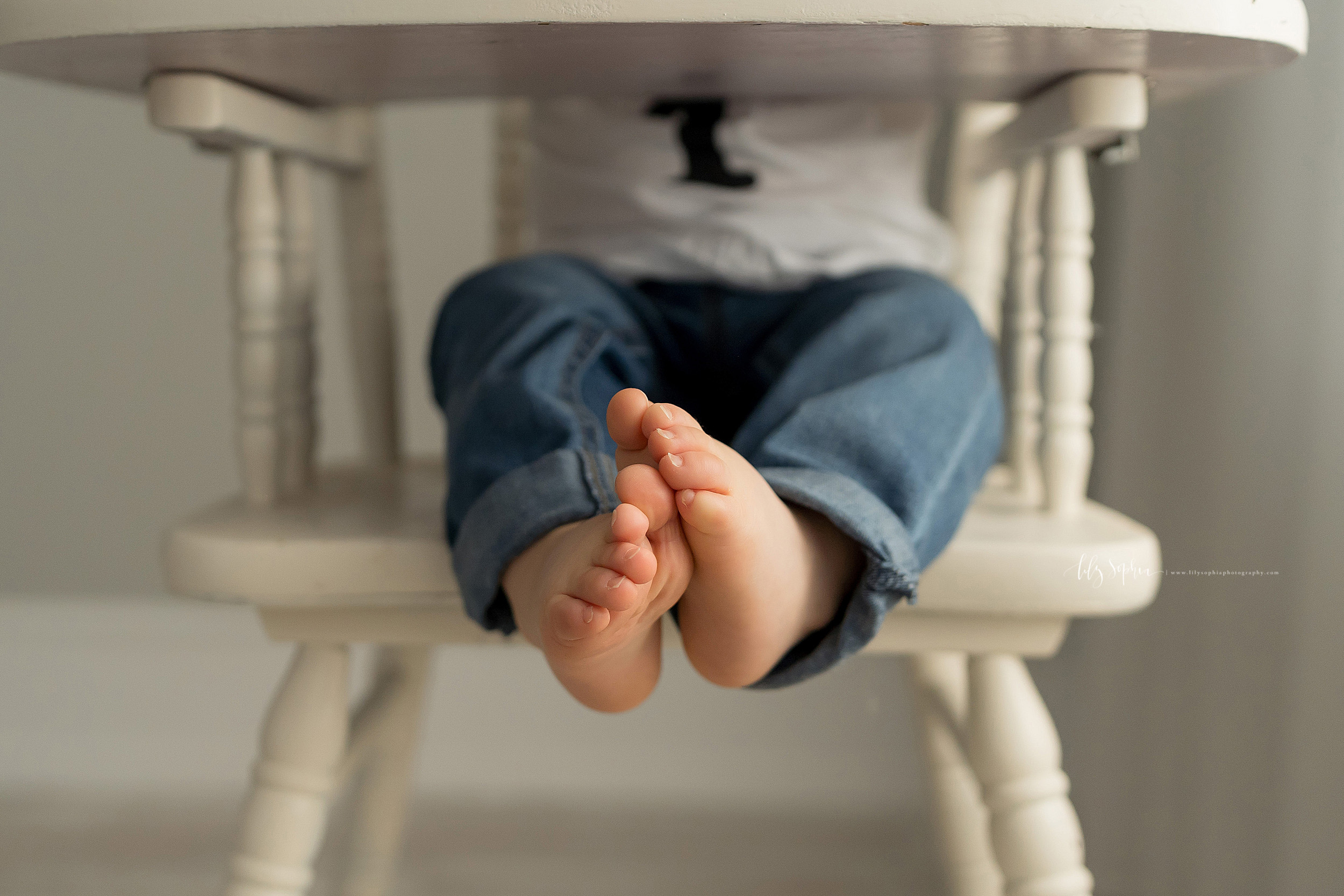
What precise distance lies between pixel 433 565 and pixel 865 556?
20 centimetres

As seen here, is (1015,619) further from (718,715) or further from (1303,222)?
(718,715)

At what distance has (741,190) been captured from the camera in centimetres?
66

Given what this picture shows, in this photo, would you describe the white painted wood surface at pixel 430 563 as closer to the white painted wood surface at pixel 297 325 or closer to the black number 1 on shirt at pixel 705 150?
the white painted wood surface at pixel 297 325

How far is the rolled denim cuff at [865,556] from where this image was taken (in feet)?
1.33

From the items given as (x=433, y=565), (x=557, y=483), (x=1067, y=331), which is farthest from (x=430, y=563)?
(x=1067, y=331)

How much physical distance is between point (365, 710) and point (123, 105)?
2.51 ft

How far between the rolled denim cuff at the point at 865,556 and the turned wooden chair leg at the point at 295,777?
0.27m

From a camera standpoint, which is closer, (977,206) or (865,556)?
(865,556)

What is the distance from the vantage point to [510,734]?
3.61ft

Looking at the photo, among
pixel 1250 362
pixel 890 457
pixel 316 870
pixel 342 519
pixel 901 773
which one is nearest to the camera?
pixel 890 457

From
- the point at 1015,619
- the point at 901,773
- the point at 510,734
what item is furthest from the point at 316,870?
the point at 1015,619

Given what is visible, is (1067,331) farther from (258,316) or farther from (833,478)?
(258,316)

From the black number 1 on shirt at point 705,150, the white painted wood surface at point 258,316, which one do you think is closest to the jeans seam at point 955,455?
the black number 1 on shirt at point 705,150

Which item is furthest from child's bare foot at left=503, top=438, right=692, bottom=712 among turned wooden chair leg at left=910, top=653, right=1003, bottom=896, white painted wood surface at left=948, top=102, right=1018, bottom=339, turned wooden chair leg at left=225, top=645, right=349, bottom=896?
white painted wood surface at left=948, top=102, right=1018, bottom=339
